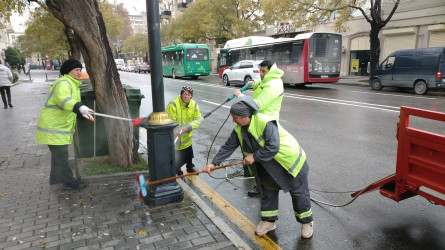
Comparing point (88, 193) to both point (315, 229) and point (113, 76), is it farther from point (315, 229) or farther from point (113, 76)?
point (315, 229)

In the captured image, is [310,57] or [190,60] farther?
[190,60]

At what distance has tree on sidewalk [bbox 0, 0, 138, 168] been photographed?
14.4 ft

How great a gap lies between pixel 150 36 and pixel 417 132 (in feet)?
9.55

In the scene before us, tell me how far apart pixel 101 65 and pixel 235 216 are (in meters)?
2.83

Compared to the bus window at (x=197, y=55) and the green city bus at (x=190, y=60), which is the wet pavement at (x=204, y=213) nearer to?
the green city bus at (x=190, y=60)

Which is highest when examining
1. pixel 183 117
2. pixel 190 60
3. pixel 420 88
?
pixel 190 60

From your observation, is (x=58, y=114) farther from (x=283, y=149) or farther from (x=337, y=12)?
(x=337, y=12)

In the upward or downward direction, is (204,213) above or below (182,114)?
below

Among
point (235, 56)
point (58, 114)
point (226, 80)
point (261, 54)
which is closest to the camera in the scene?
point (58, 114)

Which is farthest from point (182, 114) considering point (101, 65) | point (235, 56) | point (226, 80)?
point (235, 56)

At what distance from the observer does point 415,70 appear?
574 inches

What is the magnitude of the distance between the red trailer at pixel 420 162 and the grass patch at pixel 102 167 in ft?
11.7

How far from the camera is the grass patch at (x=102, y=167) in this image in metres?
4.92

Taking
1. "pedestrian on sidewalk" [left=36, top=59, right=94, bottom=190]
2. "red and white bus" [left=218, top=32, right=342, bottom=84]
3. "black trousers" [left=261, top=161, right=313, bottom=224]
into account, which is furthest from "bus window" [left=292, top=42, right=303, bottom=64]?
"black trousers" [left=261, top=161, right=313, bottom=224]
